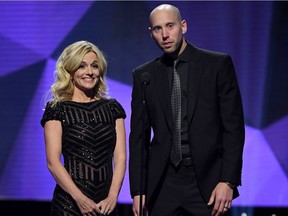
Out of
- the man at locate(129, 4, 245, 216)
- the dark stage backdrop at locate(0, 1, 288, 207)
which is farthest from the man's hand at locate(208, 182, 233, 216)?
the dark stage backdrop at locate(0, 1, 288, 207)

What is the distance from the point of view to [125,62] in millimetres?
4852

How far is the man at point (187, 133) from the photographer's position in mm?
2986

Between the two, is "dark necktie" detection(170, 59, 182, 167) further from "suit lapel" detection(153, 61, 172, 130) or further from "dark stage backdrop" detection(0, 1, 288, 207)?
"dark stage backdrop" detection(0, 1, 288, 207)

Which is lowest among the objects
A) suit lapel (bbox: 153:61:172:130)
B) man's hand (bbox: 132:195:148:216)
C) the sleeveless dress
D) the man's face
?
man's hand (bbox: 132:195:148:216)

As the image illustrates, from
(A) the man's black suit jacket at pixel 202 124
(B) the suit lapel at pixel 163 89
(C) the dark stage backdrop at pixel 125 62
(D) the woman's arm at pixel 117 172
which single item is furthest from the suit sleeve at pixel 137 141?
(C) the dark stage backdrop at pixel 125 62

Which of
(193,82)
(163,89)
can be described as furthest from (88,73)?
(193,82)

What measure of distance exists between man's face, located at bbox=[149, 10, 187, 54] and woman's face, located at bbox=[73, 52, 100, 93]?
0.53m

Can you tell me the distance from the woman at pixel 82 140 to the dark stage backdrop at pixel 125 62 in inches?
53.5

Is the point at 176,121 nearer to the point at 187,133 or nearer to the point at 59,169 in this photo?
the point at 187,133

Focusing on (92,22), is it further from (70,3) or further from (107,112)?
(107,112)

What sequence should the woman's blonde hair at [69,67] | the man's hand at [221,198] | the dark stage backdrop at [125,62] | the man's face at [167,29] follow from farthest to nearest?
the dark stage backdrop at [125,62]
the woman's blonde hair at [69,67]
the man's face at [167,29]
the man's hand at [221,198]

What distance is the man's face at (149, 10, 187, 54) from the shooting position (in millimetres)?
3039

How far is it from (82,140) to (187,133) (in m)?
0.66

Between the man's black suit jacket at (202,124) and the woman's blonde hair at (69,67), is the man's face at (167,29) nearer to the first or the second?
the man's black suit jacket at (202,124)
